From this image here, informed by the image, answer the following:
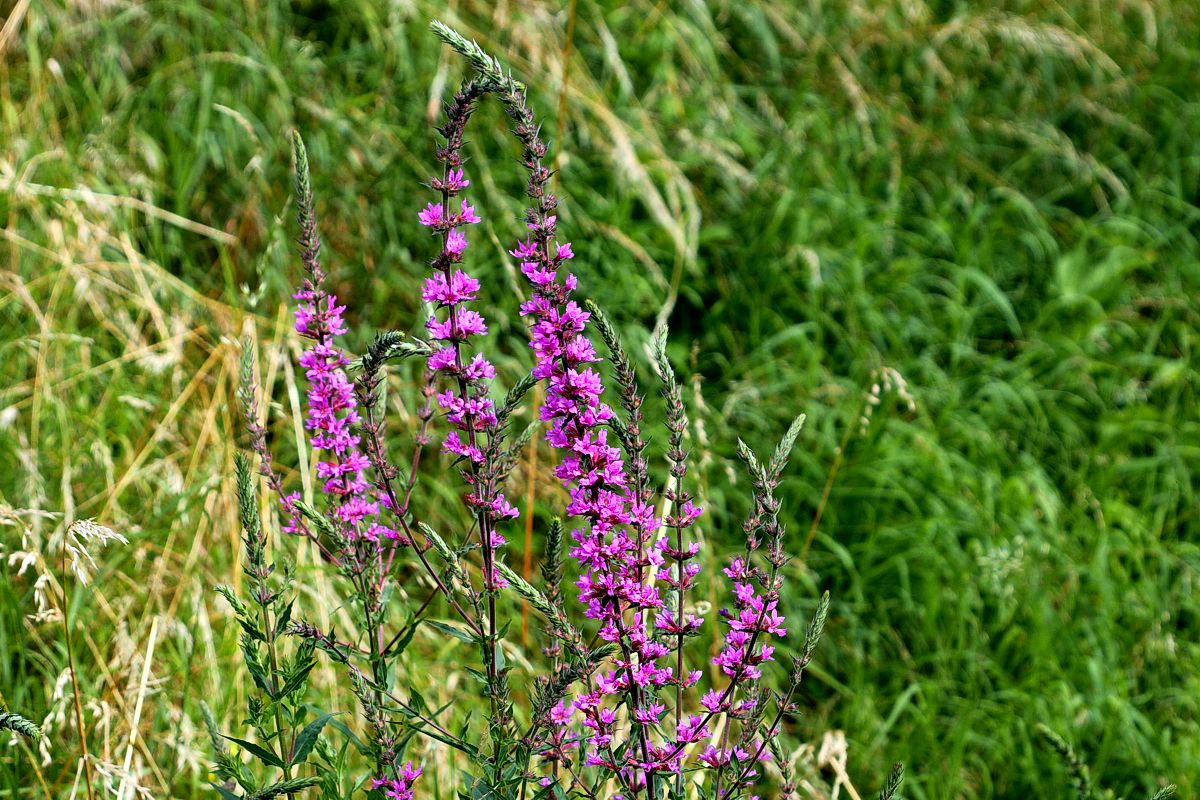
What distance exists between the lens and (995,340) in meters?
4.69

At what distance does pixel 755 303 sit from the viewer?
4.45 meters

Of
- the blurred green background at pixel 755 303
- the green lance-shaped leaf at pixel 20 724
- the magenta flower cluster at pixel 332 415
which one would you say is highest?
the magenta flower cluster at pixel 332 415

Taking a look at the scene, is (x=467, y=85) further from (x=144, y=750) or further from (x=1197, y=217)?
(x=1197, y=217)

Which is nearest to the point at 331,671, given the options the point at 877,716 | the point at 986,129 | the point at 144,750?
the point at 144,750

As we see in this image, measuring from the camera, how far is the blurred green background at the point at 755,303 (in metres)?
3.22

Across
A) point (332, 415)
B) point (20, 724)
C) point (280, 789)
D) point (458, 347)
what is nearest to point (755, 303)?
point (332, 415)

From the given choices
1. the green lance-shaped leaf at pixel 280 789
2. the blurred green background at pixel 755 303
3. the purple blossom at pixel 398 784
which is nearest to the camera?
the green lance-shaped leaf at pixel 280 789

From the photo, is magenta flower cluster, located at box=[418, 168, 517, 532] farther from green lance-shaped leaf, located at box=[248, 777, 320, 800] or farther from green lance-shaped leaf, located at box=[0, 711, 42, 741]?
green lance-shaped leaf, located at box=[0, 711, 42, 741]

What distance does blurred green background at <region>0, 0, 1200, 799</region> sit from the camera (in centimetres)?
322

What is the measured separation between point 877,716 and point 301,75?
3.12 metres

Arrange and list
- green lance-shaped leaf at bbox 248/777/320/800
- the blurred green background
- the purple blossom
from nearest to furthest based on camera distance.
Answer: green lance-shaped leaf at bbox 248/777/320/800
the purple blossom
the blurred green background

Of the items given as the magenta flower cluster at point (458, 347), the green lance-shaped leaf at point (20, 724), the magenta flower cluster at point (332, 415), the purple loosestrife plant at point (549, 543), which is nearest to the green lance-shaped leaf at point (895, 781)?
the purple loosestrife plant at point (549, 543)

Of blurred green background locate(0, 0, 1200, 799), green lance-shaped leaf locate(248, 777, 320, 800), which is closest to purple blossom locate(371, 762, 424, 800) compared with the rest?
green lance-shaped leaf locate(248, 777, 320, 800)

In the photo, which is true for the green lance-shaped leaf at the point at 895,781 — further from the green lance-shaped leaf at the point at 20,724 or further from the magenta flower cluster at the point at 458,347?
the green lance-shaped leaf at the point at 20,724
